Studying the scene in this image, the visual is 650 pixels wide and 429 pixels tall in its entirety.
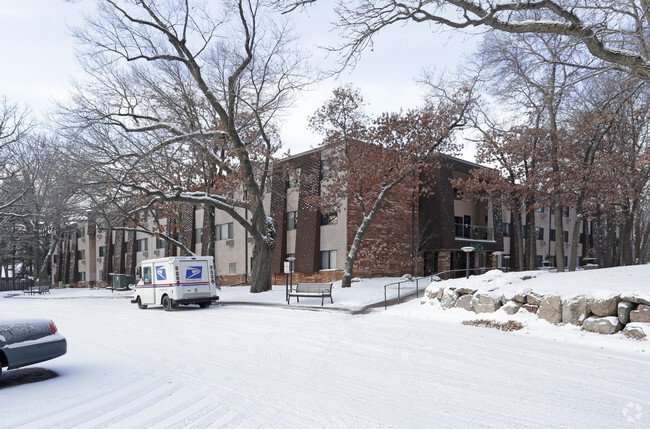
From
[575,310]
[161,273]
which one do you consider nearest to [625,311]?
[575,310]

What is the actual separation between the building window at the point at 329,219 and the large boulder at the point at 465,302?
15.1m

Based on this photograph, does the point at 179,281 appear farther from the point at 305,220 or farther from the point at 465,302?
the point at 305,220

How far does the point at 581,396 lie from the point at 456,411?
6.33ft

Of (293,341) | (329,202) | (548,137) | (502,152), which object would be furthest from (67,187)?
(548,137)

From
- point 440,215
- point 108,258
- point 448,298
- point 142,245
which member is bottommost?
point 108,258

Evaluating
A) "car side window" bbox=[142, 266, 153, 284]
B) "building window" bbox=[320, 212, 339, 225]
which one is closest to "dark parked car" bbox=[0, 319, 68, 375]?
"car side window" bbox=[142, 266, 153, 284]

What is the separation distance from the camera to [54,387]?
7.00 meters

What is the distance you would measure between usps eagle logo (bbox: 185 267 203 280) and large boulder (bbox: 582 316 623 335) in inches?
533

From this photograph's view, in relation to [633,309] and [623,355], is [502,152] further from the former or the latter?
[623,355]

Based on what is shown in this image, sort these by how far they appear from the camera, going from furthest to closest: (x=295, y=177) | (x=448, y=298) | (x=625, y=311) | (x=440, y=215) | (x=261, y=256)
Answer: (x=440, y=215) < (x=295, y=177) < (x=261, y=256) < (x=448, y=298) < (x=625, y=311)

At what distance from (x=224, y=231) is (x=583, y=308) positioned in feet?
101

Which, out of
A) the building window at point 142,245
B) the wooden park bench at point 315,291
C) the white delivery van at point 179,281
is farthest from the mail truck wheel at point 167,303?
the building window at point 142,245

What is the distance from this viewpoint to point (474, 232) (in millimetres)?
35594

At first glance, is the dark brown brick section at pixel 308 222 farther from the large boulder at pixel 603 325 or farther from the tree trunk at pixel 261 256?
the large boulder at pixel 603 325
